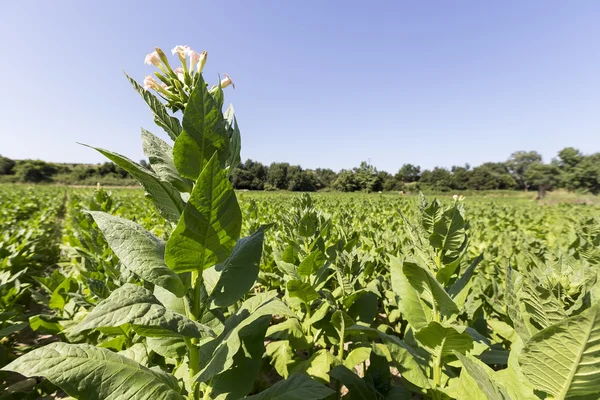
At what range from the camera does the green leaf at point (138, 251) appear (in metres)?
0.88

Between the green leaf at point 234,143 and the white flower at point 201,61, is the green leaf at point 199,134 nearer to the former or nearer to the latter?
the green leaf at point 234,143

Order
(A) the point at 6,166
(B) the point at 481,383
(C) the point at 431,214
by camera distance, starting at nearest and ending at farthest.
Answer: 1. (B) the point at 481,383
2. (C) the point at 431,214
3. (A) the point at 6,166

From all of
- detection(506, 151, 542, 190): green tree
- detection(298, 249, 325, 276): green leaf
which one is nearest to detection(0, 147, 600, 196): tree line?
detection(506, 151, 542, 190): green tree

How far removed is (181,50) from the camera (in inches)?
44.9

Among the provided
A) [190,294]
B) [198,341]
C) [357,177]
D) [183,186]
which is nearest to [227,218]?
[183,186]

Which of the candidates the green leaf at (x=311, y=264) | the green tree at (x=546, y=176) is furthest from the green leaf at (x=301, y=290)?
the green tree at (x=546, y=176)

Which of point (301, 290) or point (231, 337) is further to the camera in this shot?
point (301, 290)

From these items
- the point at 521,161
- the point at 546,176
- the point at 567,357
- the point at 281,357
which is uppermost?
the point at 521,161

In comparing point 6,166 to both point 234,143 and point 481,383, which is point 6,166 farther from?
point 481,383

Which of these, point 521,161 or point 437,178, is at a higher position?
point 521,161

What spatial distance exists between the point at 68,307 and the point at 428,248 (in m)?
2.95

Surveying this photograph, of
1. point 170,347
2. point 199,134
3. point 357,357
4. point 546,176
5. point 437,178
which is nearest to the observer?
point 199,134

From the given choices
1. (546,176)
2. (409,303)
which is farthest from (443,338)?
(546,176)

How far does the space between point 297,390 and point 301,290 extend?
1.32 meters
